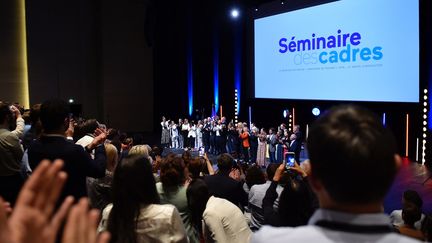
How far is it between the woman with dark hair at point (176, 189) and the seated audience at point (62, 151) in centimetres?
67

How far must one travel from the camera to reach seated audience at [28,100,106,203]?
8.04 ft

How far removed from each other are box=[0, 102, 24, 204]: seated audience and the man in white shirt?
10.3ft

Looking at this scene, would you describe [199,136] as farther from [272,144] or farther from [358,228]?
[358,228]

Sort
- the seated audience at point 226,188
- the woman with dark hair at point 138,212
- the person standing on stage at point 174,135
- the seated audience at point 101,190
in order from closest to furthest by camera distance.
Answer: the woman with dark hair at point 138,212 < the seated audience at point 101,190 < the seated audience at point 226,188 < the person standing on stage at point 174,135

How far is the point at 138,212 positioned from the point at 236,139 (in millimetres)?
10491

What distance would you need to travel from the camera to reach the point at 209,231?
2.91m

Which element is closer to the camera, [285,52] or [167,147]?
[285,52]

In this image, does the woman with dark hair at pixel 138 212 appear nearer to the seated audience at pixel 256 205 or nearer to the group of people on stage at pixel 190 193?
the group of people on stage at pixel 190 193

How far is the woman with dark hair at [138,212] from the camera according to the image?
77.7 inches

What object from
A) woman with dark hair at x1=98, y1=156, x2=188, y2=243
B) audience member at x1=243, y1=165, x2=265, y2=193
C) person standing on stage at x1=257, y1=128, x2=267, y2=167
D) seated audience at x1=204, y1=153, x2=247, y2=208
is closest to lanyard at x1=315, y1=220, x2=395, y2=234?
woman with dark hair at x1=98, y1=156, x2=188, y2=243

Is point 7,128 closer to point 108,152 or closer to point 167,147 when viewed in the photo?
point 108,152

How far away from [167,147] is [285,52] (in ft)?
17.8

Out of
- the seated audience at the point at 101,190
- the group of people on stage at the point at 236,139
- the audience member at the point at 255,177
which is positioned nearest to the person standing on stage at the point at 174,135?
the group of people on stage at the point at 236,139

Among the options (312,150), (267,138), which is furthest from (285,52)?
(312,150)
